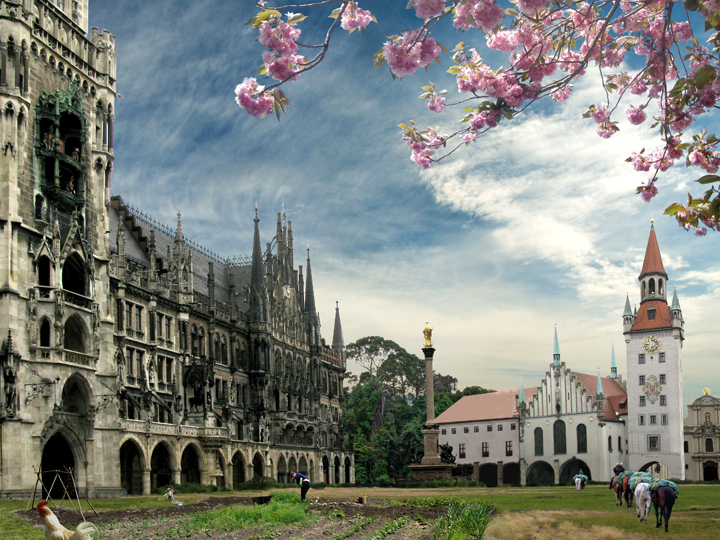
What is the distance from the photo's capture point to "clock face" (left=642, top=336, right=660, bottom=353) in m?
98.4

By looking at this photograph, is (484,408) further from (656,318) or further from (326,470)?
(326,470)

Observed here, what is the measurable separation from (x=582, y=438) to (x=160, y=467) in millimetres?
57331

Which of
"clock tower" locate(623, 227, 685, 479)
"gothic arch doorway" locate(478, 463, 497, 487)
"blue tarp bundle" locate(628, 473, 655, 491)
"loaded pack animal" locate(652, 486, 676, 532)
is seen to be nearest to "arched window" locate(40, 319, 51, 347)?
"blue tarp bundle" locate(628, 473, 655, 491)

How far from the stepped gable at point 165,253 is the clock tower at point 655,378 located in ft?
170

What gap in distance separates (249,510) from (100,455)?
24.3 metres

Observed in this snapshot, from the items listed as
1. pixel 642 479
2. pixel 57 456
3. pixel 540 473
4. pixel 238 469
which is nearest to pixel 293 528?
pixel 642 479

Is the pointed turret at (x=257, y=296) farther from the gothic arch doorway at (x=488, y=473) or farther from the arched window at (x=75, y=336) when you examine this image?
the gothic arch doorway at (x=488, y=473)

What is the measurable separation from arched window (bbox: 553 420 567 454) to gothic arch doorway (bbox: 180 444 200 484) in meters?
53.9

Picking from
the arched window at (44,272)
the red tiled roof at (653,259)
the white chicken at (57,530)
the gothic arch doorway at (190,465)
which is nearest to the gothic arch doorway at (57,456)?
the arched window at (44,272)

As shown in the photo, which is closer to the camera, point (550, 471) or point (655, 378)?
point (655, 378)

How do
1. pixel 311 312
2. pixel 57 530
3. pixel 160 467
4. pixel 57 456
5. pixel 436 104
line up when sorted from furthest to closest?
pixel 311 312, pixel 160 467, pixel 57 456, pixel 57 530, pixel 436 104

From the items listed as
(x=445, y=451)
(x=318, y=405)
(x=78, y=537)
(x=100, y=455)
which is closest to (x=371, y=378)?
(x=318, y=405)

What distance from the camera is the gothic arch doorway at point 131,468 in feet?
171

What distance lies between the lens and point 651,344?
9875cm
